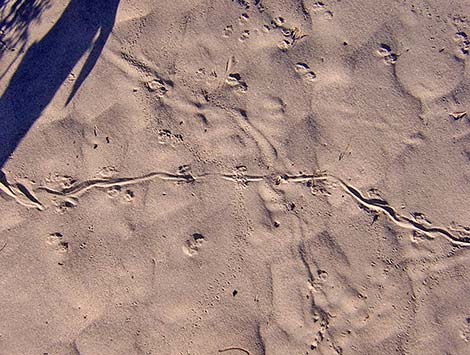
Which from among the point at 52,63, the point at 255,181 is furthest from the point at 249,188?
the point at 52,63

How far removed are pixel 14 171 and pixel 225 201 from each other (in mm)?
1469

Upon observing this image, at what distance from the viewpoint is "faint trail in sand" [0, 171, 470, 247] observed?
305 cm

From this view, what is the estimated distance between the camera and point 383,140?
3107 mm

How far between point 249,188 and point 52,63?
5.28 feet

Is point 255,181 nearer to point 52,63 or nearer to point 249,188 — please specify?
point 249,188

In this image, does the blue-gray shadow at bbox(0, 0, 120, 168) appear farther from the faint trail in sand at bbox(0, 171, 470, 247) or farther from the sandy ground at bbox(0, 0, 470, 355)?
the faint trail in sand at bbox(0, 171, 470, 247)

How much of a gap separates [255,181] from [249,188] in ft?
0.21

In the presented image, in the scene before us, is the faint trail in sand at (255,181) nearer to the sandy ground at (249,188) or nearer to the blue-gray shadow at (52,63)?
the sandy ground at (249,188)

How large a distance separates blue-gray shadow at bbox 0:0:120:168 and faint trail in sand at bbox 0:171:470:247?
31cm

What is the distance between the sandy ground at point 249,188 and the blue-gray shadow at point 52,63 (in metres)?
0.06

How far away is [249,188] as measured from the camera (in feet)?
10.1

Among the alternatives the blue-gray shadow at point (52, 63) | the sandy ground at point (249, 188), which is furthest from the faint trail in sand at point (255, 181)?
the blue-gray shadow at point (52, 63)

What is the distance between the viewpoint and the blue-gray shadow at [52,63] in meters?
3.04

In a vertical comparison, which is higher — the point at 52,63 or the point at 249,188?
the point at 52,63
